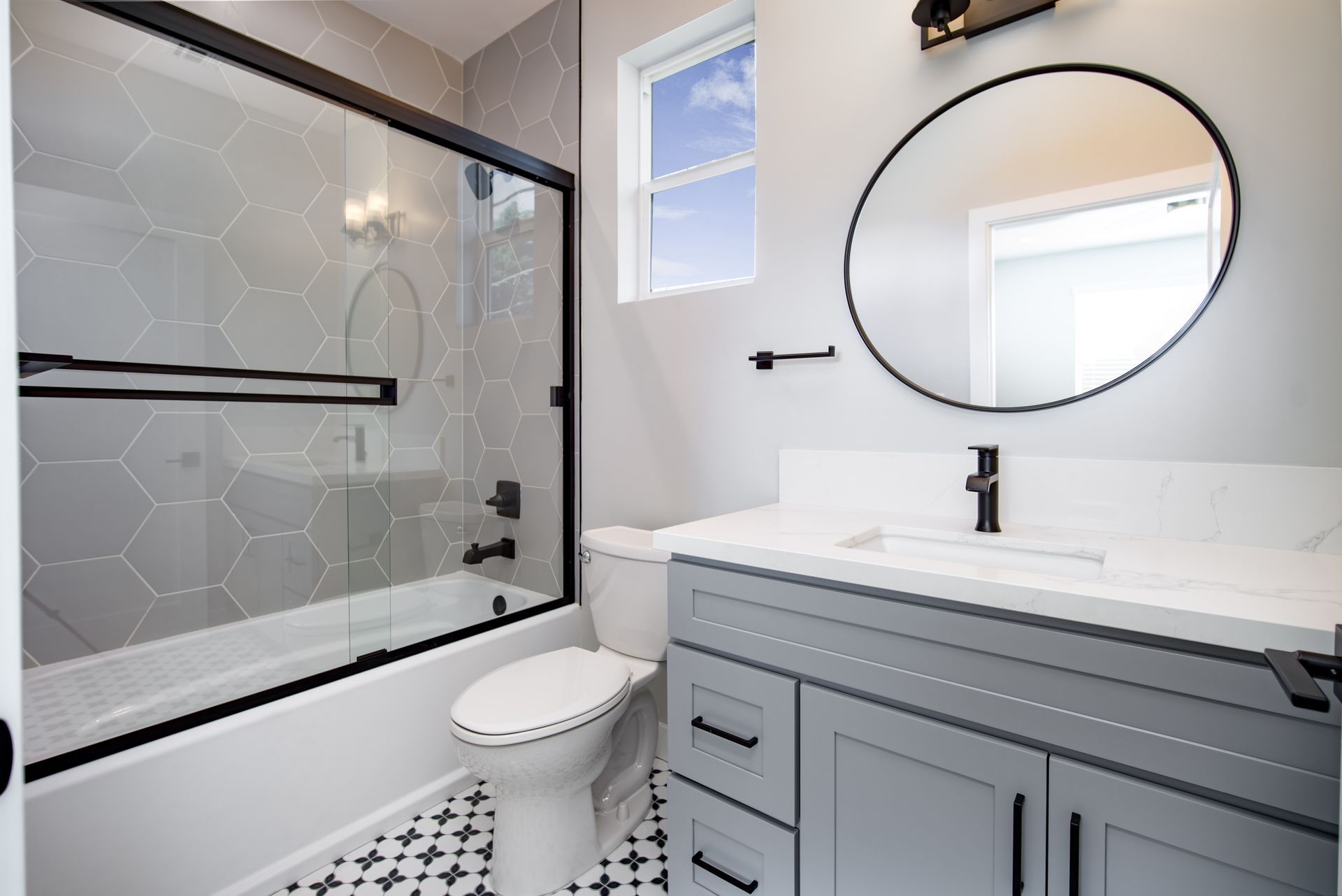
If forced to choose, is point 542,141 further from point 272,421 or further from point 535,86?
point 272,421

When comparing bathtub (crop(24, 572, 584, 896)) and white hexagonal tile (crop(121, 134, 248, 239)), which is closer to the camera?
bathtub (crop(24, 572, 584, 896))

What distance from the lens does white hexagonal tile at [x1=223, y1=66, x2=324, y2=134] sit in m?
1.61

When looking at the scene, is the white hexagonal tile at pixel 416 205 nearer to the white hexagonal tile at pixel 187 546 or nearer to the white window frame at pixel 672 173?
the white window frame at pixel 672 173

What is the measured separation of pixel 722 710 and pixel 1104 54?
5.24ft

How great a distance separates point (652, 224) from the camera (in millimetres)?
2281

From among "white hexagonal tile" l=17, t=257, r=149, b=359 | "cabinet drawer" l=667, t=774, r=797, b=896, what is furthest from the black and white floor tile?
"white hexagonal tile" l=17, t=257, r=149, b=359

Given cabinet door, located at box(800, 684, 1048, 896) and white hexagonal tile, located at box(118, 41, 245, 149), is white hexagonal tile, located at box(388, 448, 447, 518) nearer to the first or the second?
white hexagonal tile, located at box(118, 41, 245, 149)

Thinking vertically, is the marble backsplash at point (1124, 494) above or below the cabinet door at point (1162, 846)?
above

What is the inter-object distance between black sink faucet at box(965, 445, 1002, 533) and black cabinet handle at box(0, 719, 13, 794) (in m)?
1.42

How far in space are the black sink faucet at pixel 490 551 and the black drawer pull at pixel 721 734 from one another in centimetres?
113

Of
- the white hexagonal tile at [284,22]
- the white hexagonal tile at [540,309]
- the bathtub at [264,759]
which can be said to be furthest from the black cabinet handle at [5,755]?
the white hexagonal tile at [284,22]

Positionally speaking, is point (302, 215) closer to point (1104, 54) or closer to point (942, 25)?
point (942, 25)

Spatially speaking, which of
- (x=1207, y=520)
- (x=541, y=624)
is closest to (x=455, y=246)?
(x=541, y=624)

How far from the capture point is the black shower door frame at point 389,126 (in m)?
1.38
